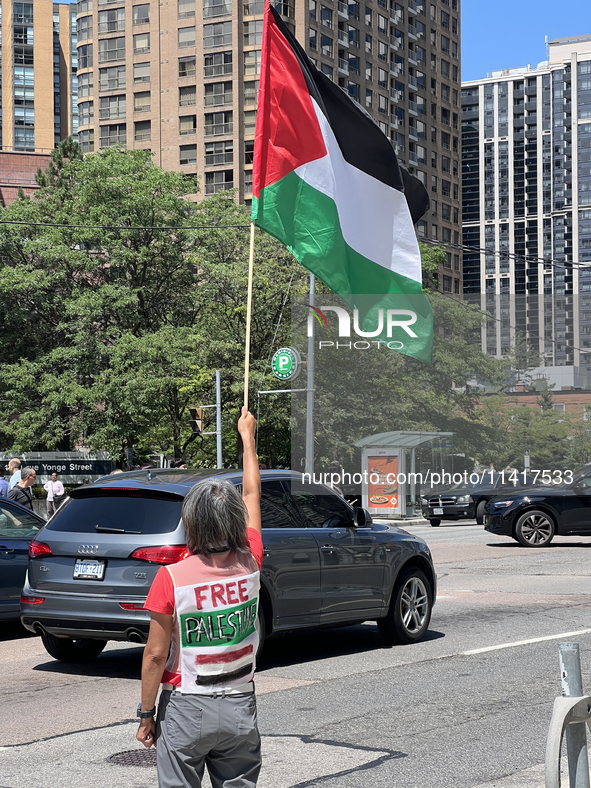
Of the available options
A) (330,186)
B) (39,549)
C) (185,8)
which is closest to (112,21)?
(185,8)

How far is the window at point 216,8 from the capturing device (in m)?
88.2

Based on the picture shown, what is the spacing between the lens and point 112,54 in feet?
307

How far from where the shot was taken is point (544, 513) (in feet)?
71.9

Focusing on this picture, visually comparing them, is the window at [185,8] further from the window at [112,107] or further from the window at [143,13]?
the window at [112,107]

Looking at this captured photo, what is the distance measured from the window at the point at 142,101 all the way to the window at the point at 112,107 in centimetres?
107

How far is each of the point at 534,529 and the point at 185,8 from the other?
78376 millimetres

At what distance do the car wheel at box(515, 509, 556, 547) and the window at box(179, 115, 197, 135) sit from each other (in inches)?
2905

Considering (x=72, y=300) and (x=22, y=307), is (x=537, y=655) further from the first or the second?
(x=22, y=307)

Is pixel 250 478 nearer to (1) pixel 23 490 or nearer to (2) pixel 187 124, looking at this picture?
(1) pixel 23 490

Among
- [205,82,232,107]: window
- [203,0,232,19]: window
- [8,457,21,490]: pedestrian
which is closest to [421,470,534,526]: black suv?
[8,457,21,490]: pedestrian

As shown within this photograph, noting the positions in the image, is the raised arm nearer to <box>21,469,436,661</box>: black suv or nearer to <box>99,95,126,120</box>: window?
<box>21,469,436,661</box>: black suv

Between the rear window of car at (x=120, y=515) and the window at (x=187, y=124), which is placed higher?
the window at (x=187, y=124)

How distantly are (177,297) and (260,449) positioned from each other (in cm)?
755

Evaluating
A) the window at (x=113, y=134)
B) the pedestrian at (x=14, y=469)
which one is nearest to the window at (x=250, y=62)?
the window at (x=113, y=134)
